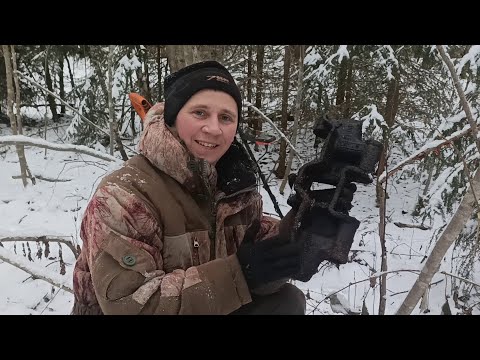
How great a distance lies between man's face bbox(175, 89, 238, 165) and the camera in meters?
1.62

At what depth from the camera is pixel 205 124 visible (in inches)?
63.9

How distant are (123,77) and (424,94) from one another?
7.78 m

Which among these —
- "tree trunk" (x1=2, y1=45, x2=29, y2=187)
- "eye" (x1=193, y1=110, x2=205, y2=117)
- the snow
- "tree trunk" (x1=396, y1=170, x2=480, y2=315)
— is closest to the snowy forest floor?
the snow

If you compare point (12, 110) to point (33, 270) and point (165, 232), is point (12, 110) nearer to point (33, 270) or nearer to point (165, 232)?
point (33, 270)

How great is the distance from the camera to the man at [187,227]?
1339mm

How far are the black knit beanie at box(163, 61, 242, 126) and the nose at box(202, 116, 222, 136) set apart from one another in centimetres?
14

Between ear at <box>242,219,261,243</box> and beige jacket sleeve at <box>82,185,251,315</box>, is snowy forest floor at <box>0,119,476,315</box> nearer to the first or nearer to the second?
ear at <box>242,219,261,243</box>

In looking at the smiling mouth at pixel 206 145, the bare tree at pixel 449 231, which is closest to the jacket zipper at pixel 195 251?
the smiling mouth at pixel 206 145

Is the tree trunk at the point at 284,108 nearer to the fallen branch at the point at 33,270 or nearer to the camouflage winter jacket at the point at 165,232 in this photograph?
the fallen branch at the point at 33,270

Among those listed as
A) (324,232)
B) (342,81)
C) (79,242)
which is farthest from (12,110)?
(324,232)

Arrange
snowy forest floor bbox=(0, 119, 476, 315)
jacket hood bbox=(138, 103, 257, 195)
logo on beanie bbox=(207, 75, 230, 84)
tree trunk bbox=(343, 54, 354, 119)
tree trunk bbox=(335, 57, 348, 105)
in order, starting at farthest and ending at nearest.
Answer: tree trunk bbox=(343, 54, 354, 119), tree trunk bbox=(335, 57, 348, 105), snowy forest floor bbox=(0, 119, 476, 315), logo on beanie bbox=(207, 75, 230, 84), jacket hood bbox=(138, 103, 257, 195)

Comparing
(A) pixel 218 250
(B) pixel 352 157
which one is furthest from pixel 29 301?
(B) pixel 352 157

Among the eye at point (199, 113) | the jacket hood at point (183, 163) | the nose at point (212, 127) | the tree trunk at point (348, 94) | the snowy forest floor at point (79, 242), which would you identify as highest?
the tree trunk at point (348, 94)
